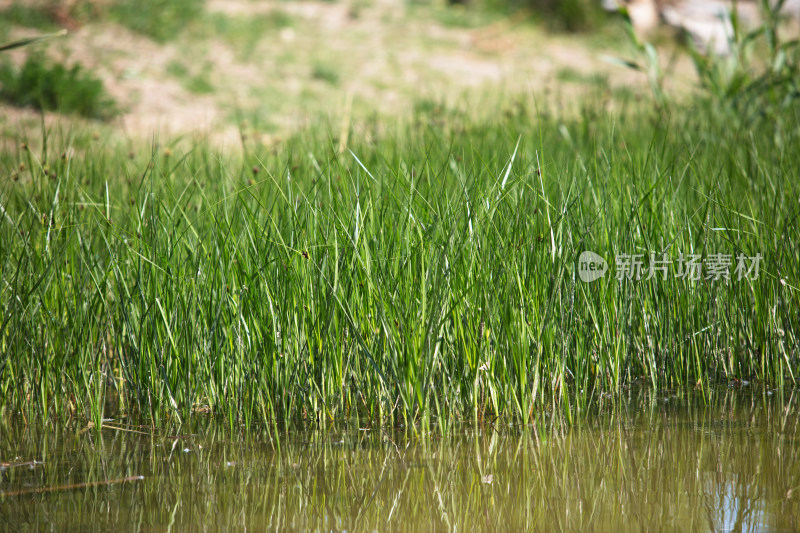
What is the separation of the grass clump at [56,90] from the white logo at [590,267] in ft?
16.7

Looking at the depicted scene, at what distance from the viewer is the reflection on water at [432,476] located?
1498mm

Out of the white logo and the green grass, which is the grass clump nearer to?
the green grass

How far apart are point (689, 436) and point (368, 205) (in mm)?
1123

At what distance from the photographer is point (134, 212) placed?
234 cm

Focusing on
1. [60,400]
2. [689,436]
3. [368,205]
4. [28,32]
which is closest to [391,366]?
[368,205]

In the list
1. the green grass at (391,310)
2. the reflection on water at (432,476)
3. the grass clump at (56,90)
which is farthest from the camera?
the grass clump at (56,90)

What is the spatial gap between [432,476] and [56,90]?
5.64m

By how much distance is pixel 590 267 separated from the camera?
2.13 metres

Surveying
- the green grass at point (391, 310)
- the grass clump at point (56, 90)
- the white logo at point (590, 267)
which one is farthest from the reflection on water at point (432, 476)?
the grass clump at point (56, 90)

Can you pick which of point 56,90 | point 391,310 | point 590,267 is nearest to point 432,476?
point 391,310

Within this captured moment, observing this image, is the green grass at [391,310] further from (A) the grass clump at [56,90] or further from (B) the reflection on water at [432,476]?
(A) the grass clump at [56,90]

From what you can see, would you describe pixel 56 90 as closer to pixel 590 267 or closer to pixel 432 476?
pixel 590 267

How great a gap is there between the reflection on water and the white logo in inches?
16.0

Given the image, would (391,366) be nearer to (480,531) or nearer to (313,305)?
(313,305)
